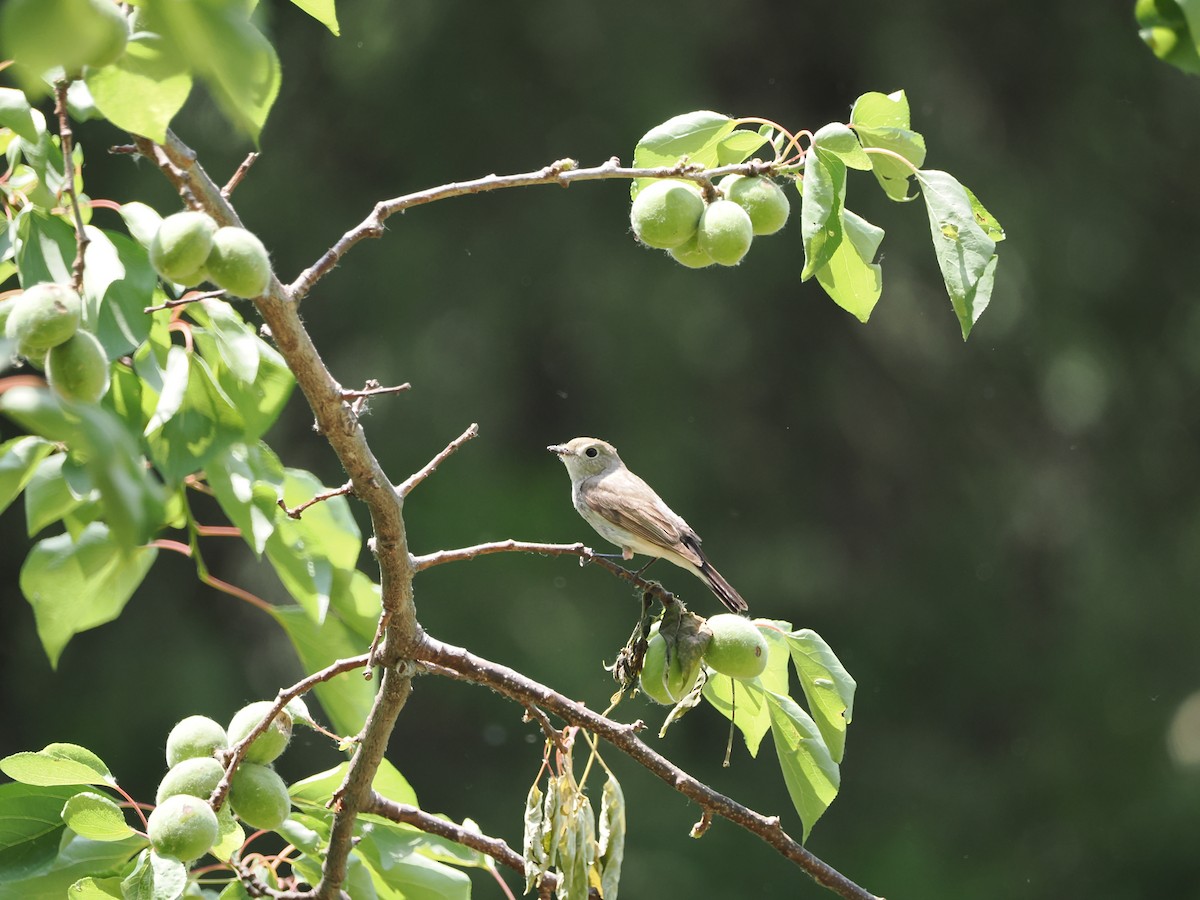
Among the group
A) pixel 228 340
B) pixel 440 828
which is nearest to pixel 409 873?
pixel 440 828

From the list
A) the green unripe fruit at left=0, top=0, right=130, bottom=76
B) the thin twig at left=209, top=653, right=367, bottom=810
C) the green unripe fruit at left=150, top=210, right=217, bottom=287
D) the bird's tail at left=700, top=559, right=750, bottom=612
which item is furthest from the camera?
the bird's tail at left=700, top=559, right=750, bottom=612

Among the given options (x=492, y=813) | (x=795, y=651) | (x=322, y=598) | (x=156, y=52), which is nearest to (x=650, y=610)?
(x=795, y=651)

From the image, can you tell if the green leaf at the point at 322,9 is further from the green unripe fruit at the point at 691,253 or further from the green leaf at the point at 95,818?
the green leaf at the point at 95,818

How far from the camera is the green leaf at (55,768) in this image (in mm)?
1050

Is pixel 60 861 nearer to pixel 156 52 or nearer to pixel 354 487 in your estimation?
pixel 354 487

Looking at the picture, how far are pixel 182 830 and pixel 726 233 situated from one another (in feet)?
1.94

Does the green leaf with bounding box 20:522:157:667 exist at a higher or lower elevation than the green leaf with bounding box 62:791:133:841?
higher

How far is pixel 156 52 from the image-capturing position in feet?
2.36

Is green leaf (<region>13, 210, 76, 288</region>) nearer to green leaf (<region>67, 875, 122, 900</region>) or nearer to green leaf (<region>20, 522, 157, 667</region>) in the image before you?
green leaf (<region>20, 522, 157, 667</region>)

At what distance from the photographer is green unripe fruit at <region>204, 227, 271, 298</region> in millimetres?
844

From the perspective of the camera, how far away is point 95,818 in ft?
3.34

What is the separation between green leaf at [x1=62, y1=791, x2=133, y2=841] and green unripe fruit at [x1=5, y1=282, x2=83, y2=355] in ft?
1.36

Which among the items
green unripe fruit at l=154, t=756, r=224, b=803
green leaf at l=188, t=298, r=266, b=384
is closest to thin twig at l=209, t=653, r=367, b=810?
green unripe fruit at l=154, t=756, r=224, b=803

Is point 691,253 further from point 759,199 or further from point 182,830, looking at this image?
point 182,830
